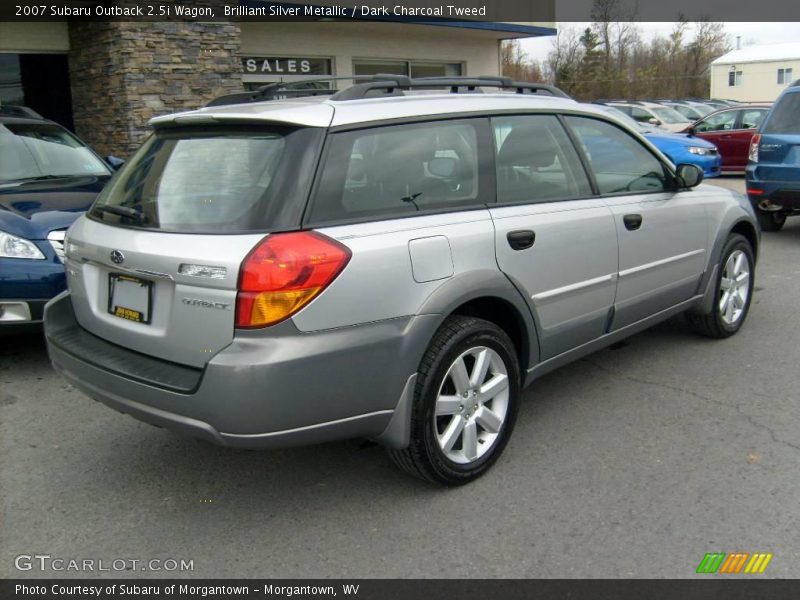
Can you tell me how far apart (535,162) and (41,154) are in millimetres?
4640

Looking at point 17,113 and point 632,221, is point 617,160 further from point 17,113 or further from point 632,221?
point 17,113

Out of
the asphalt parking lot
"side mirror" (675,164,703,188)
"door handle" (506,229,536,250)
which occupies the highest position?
"side mirror" (675,164,703,188)

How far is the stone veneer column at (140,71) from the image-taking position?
1034cm

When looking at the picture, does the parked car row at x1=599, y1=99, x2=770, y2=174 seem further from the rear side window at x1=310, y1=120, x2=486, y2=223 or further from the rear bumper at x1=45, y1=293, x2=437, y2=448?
the rear bumper at x1=45, y1=293, x2=437, y2=448

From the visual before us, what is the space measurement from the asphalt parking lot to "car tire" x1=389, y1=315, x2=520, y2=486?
0.16 m

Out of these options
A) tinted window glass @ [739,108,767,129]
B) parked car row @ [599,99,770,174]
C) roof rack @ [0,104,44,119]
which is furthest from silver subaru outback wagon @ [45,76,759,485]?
tinted window glass @ [739,108,767,129]

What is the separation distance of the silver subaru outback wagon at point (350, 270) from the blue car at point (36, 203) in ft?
4.00

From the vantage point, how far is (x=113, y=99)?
1067 centimetres

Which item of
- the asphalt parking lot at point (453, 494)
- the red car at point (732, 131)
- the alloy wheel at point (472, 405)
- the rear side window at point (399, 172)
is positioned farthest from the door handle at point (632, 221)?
the red car at point (732, 131)

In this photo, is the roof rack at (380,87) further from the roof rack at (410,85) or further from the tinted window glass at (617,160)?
the tinted window glass at (617,160)

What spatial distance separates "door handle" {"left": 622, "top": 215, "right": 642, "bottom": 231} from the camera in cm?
418

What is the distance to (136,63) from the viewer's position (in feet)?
34.0

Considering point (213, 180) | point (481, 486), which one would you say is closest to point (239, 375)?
point (213, 180)

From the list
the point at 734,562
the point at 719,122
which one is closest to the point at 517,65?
the point at 719,122
